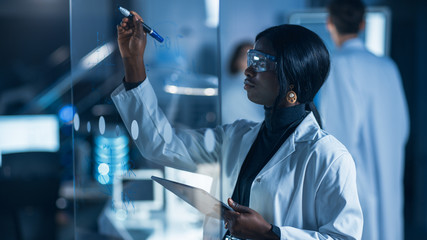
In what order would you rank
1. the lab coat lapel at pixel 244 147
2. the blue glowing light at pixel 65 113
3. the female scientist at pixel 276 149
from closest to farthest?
the female scientist at pixel 276 149 < the lab coat lapel at pixel 244 147 < the blue glowing light at pixel 65 113

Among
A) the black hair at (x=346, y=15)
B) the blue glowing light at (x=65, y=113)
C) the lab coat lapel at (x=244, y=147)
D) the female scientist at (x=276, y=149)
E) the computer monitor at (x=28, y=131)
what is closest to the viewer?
the female scientist at (x=276, y=149)

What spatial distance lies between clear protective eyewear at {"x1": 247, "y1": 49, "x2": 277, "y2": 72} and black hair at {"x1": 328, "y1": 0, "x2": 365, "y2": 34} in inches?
37.4

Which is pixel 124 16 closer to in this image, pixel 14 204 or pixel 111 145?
pixel 111 145

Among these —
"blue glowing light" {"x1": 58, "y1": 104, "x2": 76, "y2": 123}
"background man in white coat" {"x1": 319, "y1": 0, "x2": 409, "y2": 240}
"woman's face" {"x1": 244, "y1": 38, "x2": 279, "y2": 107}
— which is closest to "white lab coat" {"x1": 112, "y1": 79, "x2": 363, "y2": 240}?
"woman's face" {"x1": 244, "y1": 38, "x2": 279, "y2": 107}

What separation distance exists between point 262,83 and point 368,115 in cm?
108

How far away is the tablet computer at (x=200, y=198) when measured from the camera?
0.99 metres

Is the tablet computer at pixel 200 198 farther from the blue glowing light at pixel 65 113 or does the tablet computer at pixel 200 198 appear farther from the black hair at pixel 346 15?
the blue glowing light at pixel 65 113

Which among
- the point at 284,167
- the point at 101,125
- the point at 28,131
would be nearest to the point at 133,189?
the point at 101,125

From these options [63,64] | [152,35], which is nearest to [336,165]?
[152,35]

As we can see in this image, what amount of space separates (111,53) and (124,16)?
11 cm

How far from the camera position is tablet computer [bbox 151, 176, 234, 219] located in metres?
0.99

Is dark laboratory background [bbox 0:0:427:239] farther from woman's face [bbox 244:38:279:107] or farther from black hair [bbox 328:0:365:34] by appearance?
black hair [bbox 328:0:365:34]

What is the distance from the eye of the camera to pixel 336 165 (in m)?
0.98

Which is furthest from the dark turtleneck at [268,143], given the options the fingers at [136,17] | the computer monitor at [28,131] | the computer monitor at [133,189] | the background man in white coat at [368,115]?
the computer monitor at [28,131]
